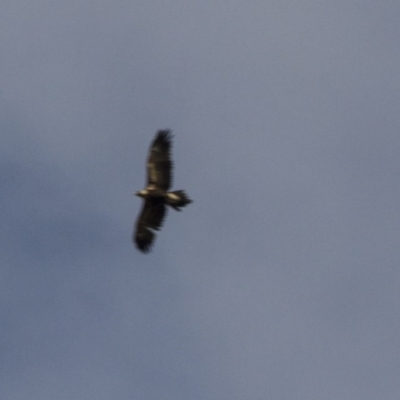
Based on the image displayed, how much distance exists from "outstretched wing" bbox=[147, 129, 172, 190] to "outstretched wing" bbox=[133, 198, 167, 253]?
97cm

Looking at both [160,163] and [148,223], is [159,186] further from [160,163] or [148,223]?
[148,223]

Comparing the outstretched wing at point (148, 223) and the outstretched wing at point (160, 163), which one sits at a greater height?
the outstretched wing at point (160, 163)

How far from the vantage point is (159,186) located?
8194 cm

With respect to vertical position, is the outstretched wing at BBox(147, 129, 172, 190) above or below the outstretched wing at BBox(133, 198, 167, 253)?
above

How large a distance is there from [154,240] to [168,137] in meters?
4.96

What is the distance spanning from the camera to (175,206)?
81.3 m

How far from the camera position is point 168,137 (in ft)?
271

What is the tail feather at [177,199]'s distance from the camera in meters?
80.8

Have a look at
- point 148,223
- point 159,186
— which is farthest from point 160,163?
point 148,223

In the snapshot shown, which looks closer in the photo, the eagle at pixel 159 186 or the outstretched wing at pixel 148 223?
the eagle at pixel 159 186

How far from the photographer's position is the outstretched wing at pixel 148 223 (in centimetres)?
8300

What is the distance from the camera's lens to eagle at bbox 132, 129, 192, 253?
81.3m

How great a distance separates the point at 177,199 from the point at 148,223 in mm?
3474

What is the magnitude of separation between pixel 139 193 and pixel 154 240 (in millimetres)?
2668
